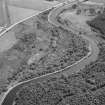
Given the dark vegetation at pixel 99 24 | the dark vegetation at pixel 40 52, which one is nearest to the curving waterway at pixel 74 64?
the dark vegetation at pixel 40 52

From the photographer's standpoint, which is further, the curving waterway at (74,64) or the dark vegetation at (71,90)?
the curving waterway at (74,64)

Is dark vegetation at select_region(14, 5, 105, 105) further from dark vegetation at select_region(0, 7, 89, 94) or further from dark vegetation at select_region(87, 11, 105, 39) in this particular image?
dark vegetation at select_region(87, 11, 105, 39)

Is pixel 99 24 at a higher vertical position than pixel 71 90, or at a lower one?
higher

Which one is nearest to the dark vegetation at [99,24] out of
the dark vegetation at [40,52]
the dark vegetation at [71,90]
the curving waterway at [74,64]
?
the curving waterway at [74,64]

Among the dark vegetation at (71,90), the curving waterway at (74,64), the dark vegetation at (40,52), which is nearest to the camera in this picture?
the dark vegetation at (71,90)

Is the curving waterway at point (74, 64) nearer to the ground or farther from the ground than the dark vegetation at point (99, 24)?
nearer to the ground

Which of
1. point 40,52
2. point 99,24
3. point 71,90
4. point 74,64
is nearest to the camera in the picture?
point 71,90

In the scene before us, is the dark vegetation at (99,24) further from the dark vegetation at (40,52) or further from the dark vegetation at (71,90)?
the dark vegetation at (71,90)

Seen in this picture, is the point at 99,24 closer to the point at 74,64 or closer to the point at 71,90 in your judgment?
the point at 74,64

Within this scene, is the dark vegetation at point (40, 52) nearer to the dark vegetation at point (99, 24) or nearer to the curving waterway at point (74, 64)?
the curving waterway at point (74, 64)

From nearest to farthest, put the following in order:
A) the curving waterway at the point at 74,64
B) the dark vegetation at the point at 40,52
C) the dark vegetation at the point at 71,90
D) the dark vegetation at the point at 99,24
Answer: the dark vegetation at the point at 71,90 < the curving waterway at the point at 74,64 < the dark vegetation at the point at 40,52 < the dark vegetation at the point at 99,24

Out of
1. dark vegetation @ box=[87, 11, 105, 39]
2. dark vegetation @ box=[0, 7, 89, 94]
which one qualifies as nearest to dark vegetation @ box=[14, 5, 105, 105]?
dark vegetation @ box=[0, 7, 89, 94]

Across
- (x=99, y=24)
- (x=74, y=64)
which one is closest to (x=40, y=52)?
(x=74, y=64)

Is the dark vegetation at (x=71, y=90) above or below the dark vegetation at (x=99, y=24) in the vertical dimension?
→ below
